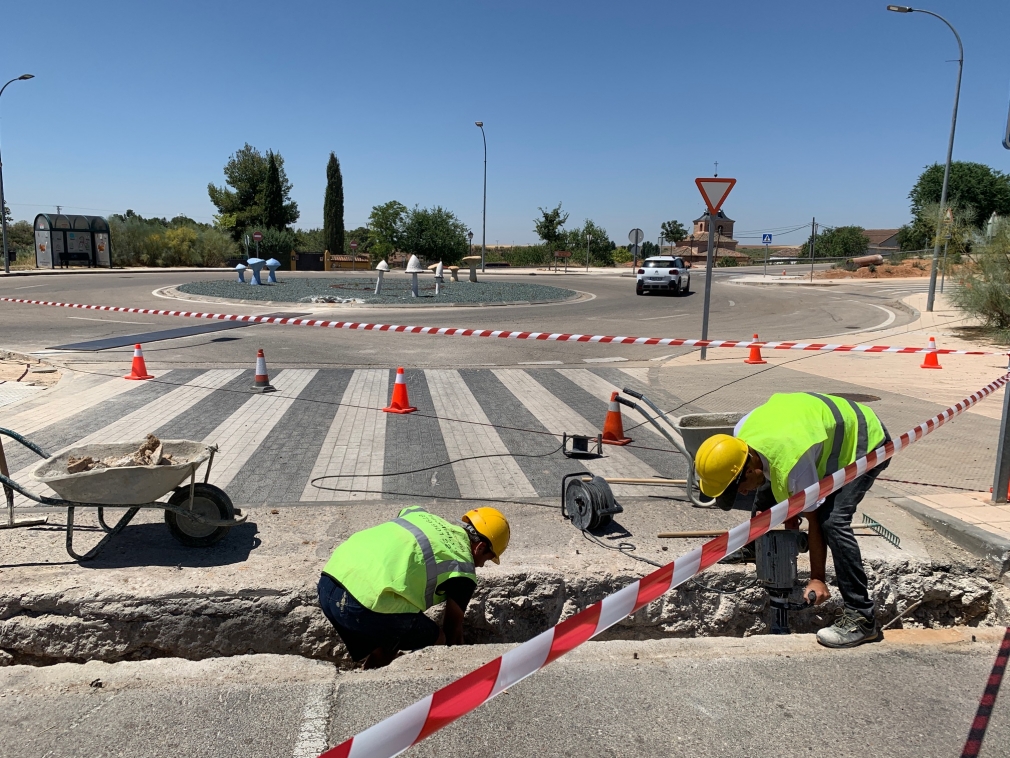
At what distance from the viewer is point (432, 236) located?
59781mm

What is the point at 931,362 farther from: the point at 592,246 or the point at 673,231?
the point at 673,231

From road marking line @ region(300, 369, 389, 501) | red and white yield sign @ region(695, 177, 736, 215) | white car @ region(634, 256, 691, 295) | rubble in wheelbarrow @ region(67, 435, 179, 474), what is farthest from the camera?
white car @ region(634, 256, 691, 295)

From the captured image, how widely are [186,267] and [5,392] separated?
1810 inches

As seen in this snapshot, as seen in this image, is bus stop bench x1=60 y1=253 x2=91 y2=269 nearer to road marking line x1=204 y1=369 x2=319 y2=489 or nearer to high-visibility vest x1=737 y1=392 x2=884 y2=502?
road marking line x1=204 y1=369 x2=319 y2=489

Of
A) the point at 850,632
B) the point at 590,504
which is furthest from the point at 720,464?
the point at 590,504

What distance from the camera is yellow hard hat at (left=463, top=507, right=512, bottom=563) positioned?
3850mm

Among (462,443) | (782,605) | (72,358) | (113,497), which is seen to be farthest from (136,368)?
(782,605)

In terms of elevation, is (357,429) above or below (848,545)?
below

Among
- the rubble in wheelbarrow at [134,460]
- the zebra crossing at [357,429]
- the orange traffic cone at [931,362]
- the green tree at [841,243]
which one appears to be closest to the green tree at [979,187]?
the green tree at [841,243]

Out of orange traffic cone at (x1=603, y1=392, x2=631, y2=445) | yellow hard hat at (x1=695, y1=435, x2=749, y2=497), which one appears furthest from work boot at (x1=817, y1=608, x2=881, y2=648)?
orange traffic cone at (x1=603, y1=392, x2=631, y2=445)

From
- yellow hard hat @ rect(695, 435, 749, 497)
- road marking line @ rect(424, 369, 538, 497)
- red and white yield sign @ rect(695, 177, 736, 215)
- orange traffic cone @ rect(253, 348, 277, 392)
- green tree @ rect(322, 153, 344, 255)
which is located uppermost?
green tree @ rect(322, 153, 344, 255)

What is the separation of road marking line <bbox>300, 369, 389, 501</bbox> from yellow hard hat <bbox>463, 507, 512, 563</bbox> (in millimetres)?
2190

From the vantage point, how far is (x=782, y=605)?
14.1ft

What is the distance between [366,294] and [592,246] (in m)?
49.6
